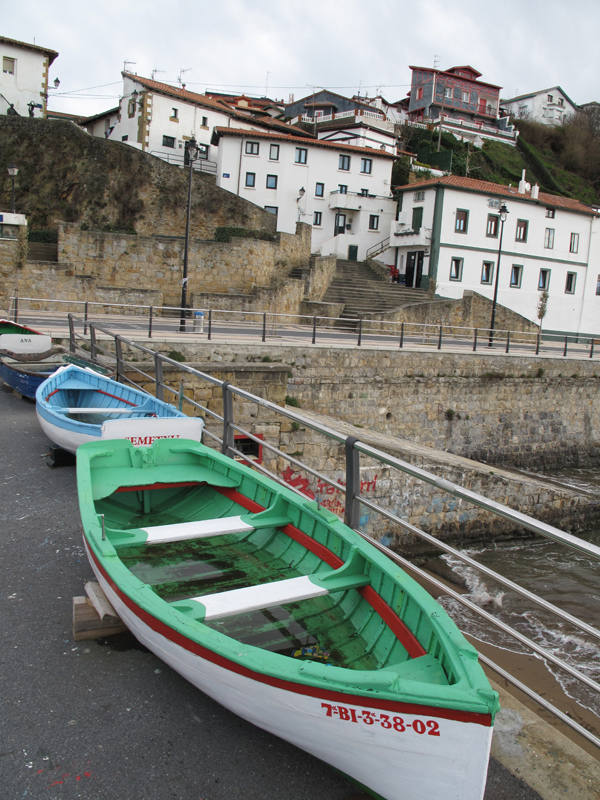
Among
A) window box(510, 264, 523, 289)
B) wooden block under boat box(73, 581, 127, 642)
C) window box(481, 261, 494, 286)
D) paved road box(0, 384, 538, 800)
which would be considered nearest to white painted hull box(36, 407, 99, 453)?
paved road box(0, 384, 538, 800)

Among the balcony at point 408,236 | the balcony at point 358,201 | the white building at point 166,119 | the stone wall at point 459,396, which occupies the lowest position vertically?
the stone wall at point 459,396

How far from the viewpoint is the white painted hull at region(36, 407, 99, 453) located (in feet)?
20.5

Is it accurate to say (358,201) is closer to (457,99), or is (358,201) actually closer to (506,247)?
(506,247)

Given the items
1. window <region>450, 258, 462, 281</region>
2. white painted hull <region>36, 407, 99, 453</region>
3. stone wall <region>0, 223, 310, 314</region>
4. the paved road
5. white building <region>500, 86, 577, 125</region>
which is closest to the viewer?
the paved road

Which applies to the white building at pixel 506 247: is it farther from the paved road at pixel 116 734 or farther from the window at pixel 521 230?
the paved road at pixel 116 734

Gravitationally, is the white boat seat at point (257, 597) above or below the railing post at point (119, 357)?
below

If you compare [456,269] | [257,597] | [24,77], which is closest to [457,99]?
[456,269]

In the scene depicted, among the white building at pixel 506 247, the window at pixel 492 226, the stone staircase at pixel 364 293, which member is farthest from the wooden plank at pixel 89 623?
the window at pixel 492 226

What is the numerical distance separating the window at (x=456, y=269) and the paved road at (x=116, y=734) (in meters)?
32.4

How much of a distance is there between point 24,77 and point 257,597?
1774 inches

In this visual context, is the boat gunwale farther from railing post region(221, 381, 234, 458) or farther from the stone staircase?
the stone staircase

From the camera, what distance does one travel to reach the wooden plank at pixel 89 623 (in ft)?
11.1

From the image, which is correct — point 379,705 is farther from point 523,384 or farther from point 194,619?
point 523,384

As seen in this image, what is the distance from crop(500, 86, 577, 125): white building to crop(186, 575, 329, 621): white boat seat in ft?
277
